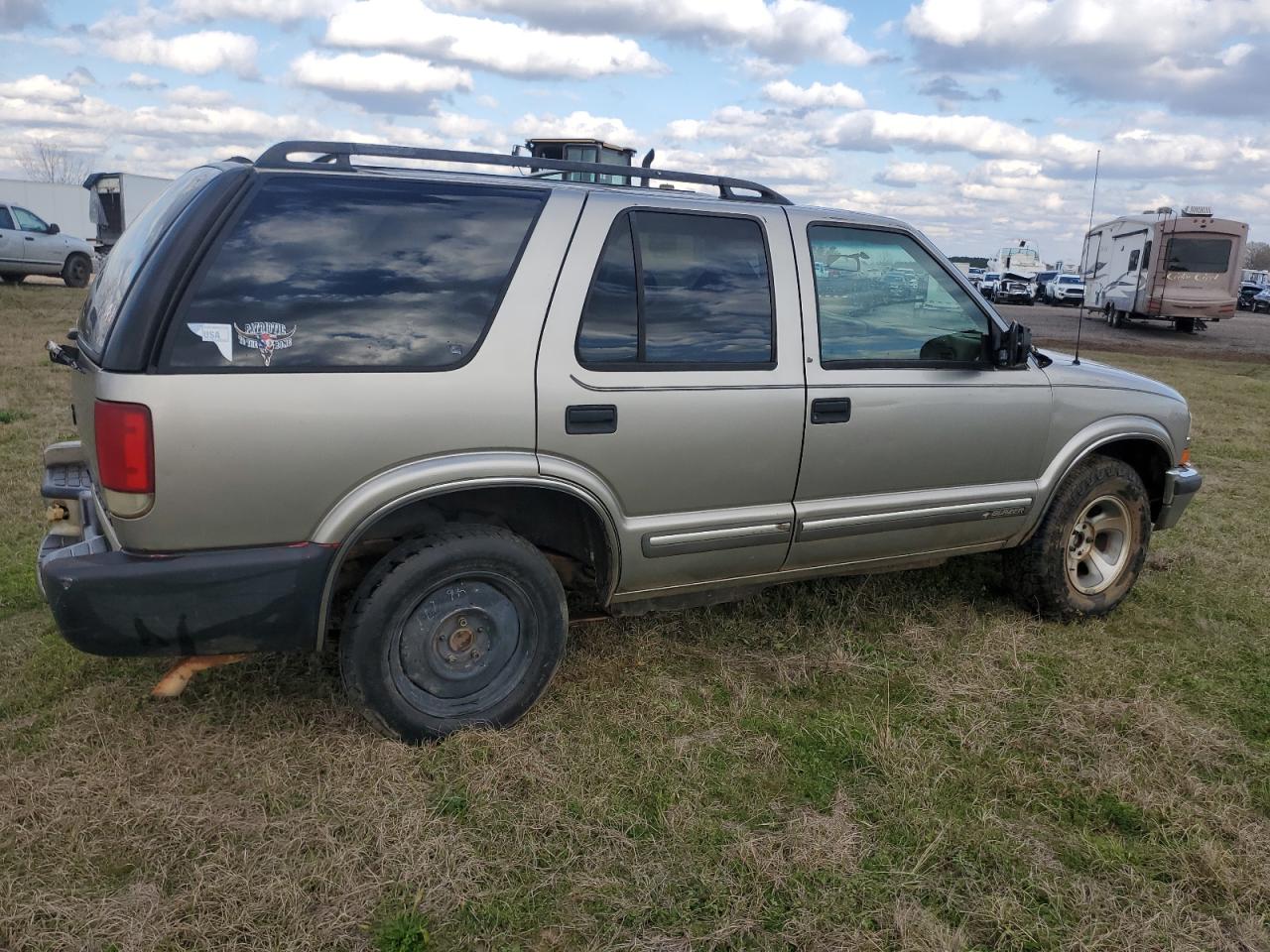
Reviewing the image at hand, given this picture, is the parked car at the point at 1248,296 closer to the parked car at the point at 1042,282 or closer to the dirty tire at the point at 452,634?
the parked car at the point at 1042,282

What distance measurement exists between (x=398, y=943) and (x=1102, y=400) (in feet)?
12.0

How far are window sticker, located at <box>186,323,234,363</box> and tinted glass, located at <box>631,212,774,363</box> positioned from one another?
52.1 inches

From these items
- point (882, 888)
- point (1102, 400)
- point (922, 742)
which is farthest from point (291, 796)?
point (1102, 400)

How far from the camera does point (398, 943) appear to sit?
2.45 metres

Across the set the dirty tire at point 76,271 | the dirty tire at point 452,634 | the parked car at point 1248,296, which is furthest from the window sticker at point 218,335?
the parked car at point 1248,296

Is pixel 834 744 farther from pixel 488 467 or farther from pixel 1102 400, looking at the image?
pixel 1102 400

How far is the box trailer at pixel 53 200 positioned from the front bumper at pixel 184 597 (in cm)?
3938

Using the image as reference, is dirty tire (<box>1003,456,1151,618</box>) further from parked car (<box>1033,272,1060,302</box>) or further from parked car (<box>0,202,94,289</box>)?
parked car (<box>1033,272,1060,302</box>)

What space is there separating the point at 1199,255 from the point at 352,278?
25.7 meters

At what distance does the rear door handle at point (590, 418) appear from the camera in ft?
10.7

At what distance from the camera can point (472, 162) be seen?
3.38 m

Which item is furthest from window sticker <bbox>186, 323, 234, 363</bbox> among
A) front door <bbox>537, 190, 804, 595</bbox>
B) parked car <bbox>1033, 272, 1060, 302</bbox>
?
parked car <bbox>1033, 272, 1060, 302</bbox>

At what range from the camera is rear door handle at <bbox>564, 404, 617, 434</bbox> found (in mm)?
3252

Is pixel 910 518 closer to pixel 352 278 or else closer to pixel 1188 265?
pixel 352 278
